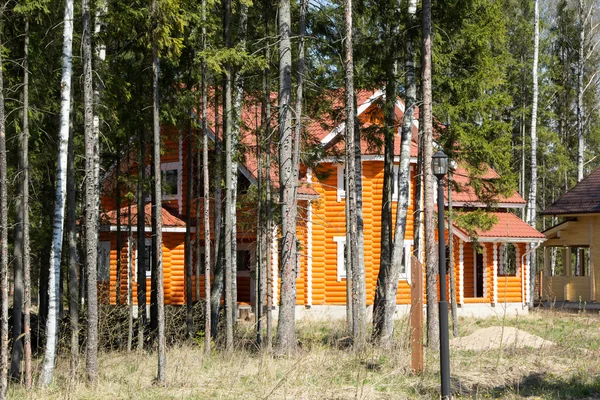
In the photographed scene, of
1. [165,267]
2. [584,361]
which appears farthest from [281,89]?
[165,267]

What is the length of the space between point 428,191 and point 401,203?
5.67 feet

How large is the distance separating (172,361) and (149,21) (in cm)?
726

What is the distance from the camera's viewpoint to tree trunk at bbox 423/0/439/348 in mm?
18375

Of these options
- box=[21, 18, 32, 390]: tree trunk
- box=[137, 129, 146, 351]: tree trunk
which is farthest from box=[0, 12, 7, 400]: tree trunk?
box=[137, 129, 146, 351]: tree trunk

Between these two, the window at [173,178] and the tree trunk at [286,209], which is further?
the window at [173,178]

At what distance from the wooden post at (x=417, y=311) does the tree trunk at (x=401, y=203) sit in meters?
3.80

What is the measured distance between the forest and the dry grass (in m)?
0.71

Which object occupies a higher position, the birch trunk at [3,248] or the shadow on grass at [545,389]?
the birch trunk at [3,248]

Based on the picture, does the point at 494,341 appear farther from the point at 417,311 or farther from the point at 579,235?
the point at 579,235

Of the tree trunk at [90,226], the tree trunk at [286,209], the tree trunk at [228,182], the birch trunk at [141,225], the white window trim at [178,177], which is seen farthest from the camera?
the white window trim at [178,177]

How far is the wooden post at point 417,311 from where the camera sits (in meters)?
15.9

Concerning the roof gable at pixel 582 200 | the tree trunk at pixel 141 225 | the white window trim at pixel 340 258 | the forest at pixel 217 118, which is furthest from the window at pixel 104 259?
the roof gable at pixel 582 200

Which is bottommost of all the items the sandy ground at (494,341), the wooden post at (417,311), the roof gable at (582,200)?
the sandy ground at (494,341)

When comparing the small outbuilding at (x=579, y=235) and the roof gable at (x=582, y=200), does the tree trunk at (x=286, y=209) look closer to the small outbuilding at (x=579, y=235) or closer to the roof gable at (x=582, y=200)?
the small outbuilding at (x=579, y=235)
